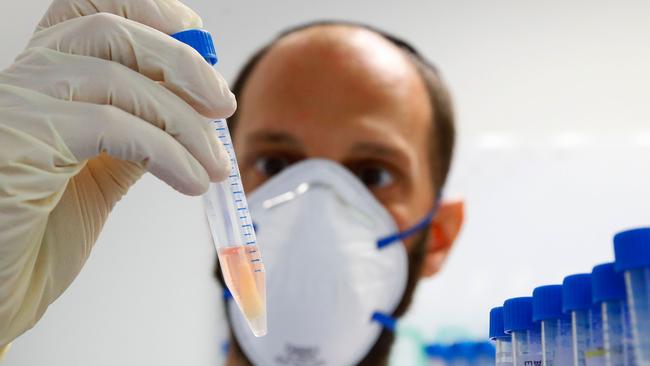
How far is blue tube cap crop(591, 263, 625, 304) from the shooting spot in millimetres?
691

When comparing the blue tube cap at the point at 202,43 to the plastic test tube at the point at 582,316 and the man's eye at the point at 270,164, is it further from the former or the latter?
the man's eye at the point at 270,164

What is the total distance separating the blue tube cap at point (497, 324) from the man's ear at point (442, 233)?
1.35m

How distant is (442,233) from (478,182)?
257 millimetres

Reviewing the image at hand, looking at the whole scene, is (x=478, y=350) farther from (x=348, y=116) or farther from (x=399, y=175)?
(x=348, y=116)

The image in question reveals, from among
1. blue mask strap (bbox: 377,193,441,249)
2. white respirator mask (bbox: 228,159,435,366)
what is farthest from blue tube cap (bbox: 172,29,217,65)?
blue mask strap (bbox: 377,193,441,249)

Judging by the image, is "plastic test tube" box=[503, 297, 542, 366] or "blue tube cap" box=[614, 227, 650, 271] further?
"plastic test tube" box=[503, 297, 542, 366]

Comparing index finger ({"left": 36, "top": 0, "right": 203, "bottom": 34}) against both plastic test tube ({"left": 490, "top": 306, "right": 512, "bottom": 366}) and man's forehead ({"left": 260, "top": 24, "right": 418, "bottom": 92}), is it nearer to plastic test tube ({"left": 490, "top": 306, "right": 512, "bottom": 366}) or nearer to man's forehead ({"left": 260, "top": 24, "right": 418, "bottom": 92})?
plastic test tube ({"left": 490, "top": 306, "right": 512, "bottom": 366})

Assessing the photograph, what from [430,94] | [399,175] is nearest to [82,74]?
[399,175]

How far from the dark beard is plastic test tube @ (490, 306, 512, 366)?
1114 mm

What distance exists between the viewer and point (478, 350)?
2039 mm

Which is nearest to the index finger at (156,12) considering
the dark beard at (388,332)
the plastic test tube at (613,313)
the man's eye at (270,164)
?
the plastic test tube at (613,313)

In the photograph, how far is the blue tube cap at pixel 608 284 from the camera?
691 mm

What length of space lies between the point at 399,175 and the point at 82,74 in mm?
1336

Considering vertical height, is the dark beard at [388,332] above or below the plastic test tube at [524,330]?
below
